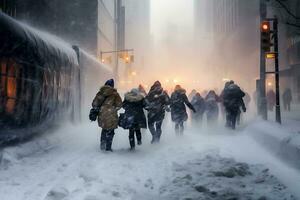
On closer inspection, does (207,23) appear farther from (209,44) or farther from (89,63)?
(89,63)

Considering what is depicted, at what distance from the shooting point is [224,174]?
7559mm

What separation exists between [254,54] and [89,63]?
147ft

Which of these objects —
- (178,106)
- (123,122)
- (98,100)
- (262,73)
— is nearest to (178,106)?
(178,106)

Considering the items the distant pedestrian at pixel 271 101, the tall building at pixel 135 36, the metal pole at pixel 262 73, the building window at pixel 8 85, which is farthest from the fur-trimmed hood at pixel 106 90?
the tall building at pixel 135 36

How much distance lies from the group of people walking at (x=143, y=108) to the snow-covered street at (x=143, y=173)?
2.04 feet

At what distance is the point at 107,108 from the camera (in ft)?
31.3

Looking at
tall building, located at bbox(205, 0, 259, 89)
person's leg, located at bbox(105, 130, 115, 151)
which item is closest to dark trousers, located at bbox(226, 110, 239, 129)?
person's leg, located at bbox(105, 130, 115, 151)

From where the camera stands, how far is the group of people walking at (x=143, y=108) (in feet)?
31.3

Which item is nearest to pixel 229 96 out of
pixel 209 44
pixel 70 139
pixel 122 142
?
pixel 122 142

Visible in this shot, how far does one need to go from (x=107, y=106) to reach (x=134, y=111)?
3.00ft

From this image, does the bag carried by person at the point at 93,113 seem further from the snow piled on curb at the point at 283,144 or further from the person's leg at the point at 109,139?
the snow piled on curb at the point at 283,144

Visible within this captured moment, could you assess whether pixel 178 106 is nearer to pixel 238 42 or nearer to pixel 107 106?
pixel 107 106

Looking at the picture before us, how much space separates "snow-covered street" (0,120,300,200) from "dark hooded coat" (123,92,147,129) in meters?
0.70

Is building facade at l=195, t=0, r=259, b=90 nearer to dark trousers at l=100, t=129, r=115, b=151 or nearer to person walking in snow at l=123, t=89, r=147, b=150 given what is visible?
person walking in snow at l=123, t=89, r=147, b=150
